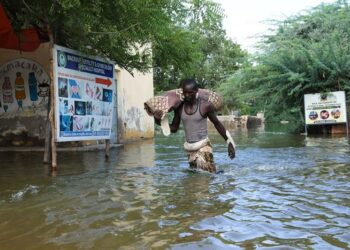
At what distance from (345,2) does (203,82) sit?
68.4 feet

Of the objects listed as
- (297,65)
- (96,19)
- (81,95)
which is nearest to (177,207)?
(96,19)

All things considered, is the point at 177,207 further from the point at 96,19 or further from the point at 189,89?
the point at 96,19

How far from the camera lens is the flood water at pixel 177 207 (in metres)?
3.66

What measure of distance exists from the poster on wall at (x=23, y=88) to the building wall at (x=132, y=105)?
3.85 m

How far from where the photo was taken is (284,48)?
1766 centimetres

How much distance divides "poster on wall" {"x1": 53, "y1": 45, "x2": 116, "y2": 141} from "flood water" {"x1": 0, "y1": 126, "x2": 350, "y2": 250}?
79 cm

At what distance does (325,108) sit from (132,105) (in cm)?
697

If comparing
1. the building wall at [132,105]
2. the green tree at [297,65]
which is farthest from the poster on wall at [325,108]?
the building wall at [132,105]

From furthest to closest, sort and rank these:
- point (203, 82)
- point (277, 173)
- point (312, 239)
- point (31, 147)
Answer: point (203, 82) → point (31, 147) → point (277, 173) → point (312, 239)

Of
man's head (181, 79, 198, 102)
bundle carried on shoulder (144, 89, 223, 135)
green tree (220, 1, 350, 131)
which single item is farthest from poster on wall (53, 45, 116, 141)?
green tree (220, 1, 350, 131)

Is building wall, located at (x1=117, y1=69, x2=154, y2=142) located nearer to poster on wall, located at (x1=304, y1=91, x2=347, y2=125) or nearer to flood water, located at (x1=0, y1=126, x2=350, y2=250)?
poster on wall, located at (x1=304, y1=91, x2=347, y2=125)

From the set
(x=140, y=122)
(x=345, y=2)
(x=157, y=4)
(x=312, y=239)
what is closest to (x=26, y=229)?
(x=312, y=239)

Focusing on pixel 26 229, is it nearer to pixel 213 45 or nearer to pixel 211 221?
pixel 211 221

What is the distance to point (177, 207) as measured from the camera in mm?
4820
